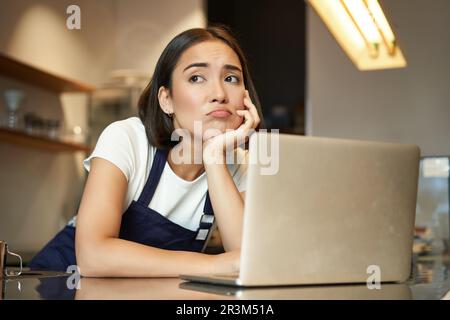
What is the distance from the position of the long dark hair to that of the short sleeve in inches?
3.6

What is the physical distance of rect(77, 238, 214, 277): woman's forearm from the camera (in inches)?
44.0

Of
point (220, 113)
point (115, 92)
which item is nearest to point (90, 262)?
point (220, 113)

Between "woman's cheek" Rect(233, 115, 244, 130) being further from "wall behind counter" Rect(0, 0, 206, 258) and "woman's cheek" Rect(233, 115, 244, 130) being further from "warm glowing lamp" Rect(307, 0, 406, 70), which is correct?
"wall behind counter" Rect(0, 0, 206, 258)

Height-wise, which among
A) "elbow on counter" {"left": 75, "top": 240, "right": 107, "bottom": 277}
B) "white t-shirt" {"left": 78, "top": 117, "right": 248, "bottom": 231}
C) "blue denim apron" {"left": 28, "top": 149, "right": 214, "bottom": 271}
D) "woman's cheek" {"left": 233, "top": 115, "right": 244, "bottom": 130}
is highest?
"woman's cheek" {"left": 233, "top": 115, "right": 244, "bottom": 130}

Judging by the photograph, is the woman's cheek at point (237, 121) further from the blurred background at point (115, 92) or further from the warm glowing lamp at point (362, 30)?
the blurred background at point (115, 92)

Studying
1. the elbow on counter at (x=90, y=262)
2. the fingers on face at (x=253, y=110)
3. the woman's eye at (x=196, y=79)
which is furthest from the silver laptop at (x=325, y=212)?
the woman's eye at (x=196, y=79)

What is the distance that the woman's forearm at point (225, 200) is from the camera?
4.33 ft

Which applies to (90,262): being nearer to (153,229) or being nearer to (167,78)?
(153,229)

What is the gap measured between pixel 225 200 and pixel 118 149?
25 centimetres

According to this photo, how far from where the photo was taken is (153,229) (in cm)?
150

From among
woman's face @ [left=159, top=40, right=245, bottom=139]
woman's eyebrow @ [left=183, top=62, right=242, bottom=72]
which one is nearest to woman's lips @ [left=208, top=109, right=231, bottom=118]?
woman's face @ [left=159, top=40, right=245, bottom=139]

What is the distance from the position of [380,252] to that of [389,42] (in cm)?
145
